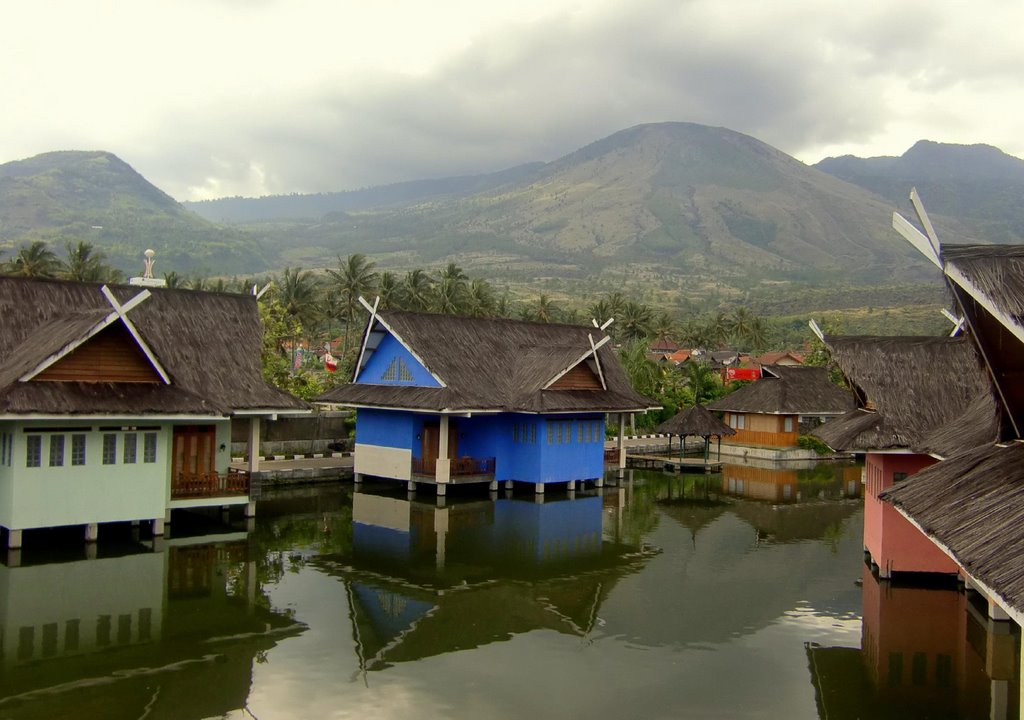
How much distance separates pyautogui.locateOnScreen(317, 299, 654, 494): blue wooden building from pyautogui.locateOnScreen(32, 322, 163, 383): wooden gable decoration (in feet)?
26.1

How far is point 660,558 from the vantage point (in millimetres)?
18078

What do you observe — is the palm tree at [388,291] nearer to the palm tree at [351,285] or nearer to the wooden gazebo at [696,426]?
the palm tree at [351,285]

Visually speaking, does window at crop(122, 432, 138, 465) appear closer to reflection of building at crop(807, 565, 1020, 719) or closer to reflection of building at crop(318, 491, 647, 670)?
reflection of building at crop(318, 491, 647, 670)

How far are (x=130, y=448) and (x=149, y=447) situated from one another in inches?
14.9

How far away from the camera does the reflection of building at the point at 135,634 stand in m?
9.73

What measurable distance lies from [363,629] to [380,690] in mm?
2340

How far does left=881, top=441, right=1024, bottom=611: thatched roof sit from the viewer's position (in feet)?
20.1

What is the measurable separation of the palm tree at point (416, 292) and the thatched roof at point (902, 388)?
116 ft

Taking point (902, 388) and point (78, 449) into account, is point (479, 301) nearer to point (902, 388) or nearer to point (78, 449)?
point (78, 449)

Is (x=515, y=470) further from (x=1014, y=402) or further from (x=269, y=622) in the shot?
(x=1014, y=402)

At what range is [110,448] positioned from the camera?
17344 millimetres

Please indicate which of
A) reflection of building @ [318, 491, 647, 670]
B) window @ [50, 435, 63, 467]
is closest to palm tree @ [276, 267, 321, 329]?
reflection of building @ [318, 491, 647, 670]

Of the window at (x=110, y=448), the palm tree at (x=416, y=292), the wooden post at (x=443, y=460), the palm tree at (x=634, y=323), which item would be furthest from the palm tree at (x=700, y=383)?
the window at (x=110, y=448)

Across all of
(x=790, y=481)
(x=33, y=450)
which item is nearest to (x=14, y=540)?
(x=33, y=450)
